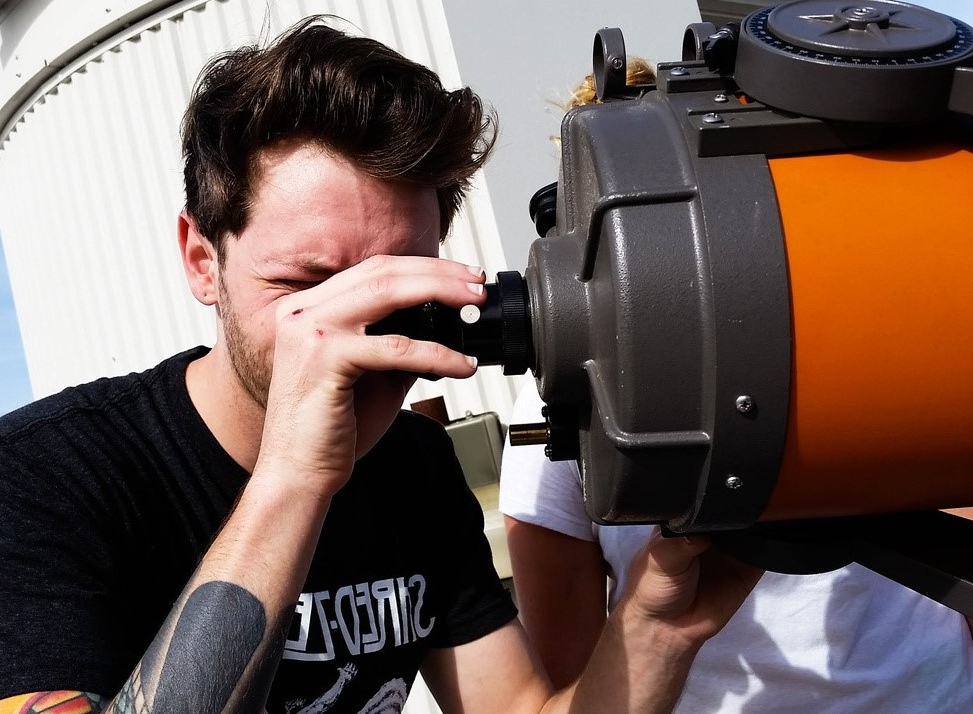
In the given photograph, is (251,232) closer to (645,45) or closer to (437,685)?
(437,685)

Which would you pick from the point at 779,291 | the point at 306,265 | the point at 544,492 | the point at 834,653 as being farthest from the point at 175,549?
the point at 834,653

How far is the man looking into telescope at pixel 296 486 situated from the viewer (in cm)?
97

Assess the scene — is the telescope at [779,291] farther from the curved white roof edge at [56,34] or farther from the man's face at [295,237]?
the curved white roof edge at [56,34]

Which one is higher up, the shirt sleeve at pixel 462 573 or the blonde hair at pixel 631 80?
the blonde hair at pixel 631 80

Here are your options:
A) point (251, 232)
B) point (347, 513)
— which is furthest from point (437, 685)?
point (251, 232)

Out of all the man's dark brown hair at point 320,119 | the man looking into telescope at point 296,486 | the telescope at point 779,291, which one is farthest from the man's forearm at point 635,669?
the man's dark brown hair at point 320,119

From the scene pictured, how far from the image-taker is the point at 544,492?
150 cm

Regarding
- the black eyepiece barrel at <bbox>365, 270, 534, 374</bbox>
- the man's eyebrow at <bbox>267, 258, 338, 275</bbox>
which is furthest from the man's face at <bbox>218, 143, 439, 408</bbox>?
the black eyepiece barrel at <bbox>365, 270, 534, 374</bbox>

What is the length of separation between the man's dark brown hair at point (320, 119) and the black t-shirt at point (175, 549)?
30 cm

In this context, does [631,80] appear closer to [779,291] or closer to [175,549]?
[779,291]

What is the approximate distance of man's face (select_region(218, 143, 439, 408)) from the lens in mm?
1239

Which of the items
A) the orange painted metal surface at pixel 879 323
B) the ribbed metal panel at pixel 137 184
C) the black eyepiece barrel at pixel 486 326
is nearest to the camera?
the orange painted metal surface at pixel 879 323

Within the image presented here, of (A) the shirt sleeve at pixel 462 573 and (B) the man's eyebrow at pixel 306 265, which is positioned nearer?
(B) the man's eyebrow at pixel 306 265

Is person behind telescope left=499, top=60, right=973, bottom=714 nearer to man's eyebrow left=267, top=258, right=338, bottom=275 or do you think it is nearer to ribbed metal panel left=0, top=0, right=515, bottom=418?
man's eyebrow left=267, top=258, right=338, bottom=275
